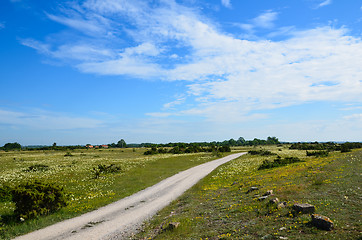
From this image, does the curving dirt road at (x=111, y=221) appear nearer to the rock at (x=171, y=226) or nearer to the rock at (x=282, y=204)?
the rock at (x=171, y=226)

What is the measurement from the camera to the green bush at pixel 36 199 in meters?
15.7

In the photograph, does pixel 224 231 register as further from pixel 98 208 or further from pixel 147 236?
pixel 98 208

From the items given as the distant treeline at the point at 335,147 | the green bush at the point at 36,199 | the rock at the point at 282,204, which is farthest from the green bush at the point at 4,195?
the distant treeline at the point at 335,147

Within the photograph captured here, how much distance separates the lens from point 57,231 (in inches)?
547

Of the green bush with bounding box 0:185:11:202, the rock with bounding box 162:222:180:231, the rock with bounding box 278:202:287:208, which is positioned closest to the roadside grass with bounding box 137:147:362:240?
the rock with bounding box 162:222:180:231

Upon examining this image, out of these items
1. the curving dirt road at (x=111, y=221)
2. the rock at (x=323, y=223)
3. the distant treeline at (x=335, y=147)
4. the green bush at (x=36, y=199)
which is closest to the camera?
the rock at (x=323, y=223)

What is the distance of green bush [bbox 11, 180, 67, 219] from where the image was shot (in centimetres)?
1566

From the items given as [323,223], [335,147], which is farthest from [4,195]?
[335,147]

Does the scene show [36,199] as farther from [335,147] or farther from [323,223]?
[335,147]

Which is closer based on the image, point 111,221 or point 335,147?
point 111,221

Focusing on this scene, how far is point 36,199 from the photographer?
16.2 m

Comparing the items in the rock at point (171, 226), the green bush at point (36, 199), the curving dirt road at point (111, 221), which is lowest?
the curving dirt road at point (111, 221)

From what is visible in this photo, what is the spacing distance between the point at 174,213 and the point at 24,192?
1116 cm

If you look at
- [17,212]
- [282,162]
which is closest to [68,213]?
[17,212]
